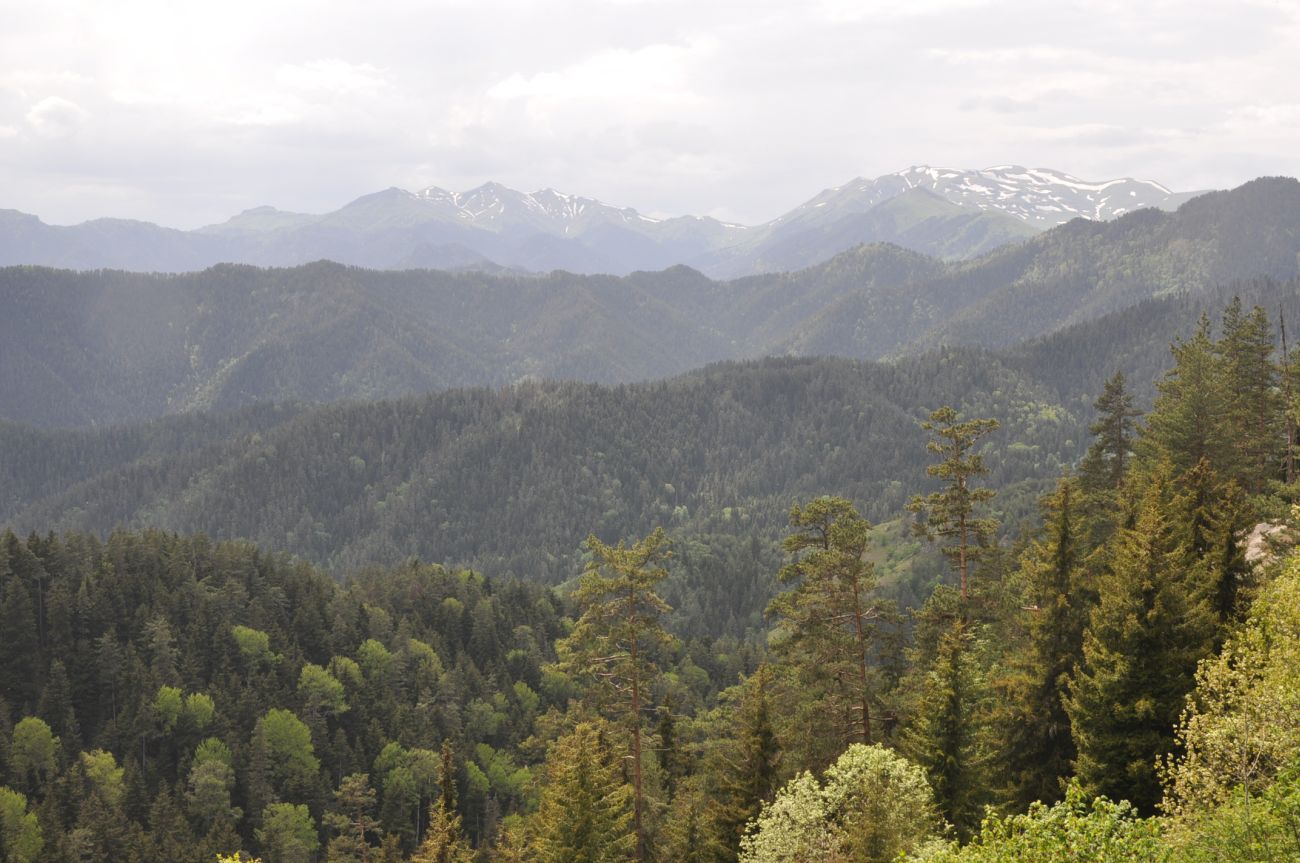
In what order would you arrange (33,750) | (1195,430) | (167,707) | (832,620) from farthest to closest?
(167,707) < (33,750) < (1195,430) < (832,620)

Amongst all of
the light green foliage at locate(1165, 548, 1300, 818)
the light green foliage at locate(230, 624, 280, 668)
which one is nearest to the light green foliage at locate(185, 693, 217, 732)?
the light green foliage at locate(230, 624, 280, 668)

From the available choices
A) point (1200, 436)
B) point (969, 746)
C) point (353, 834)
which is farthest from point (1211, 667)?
point (353, 834)

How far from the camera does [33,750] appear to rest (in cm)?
11462

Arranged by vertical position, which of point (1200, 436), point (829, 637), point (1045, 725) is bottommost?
point (1045, 725)

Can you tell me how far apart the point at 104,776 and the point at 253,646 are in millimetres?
30722

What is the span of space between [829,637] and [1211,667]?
19191mm

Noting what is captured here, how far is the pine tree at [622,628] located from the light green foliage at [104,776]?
9039 cm

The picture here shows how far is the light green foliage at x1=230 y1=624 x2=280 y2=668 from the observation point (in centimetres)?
14038

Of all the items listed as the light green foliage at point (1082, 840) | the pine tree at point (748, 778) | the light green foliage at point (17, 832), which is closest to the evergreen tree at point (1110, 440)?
the pine tree at point (748, 778)

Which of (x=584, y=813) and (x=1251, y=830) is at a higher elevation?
(x=1251, y=830)

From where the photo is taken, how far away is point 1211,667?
1275 inches

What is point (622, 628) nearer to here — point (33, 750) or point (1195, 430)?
point (1195, 430)

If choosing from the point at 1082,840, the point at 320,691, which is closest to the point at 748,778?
the point at 1082,840

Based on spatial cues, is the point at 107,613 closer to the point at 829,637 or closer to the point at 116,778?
the point at 116,778
